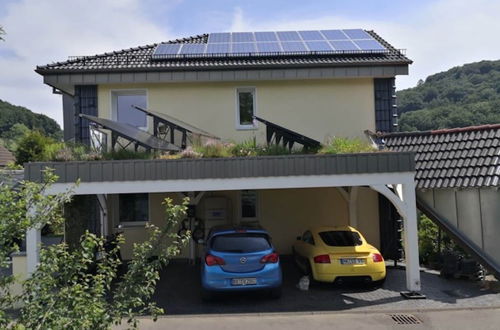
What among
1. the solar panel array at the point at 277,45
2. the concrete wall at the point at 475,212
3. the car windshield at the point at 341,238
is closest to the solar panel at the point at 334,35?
the solar panel array at the point at 277,45

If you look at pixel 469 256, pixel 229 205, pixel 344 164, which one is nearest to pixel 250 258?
pixel 344 164

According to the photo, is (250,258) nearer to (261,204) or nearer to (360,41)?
(261,204)

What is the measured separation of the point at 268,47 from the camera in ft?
45.1

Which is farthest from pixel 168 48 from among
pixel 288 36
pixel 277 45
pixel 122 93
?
pixel 288 36

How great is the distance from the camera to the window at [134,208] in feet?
43.5

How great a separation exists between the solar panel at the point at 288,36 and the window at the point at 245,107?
116 inches

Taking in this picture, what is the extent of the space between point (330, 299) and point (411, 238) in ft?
7.21

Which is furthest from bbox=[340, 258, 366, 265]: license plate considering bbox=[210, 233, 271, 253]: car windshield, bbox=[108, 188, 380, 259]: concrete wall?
bbox=[108, 188, 380, 259]: concrete wall

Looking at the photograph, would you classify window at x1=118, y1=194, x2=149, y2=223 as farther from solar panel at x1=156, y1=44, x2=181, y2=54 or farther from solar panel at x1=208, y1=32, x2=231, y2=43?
solar panel at x1=208, y1=32, x2=231, y2=43

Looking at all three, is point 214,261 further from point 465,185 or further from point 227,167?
point 465,185

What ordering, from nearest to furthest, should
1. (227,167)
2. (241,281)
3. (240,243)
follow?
(241,281)
(240,243)
(227,167)

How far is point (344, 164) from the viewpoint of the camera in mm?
8961

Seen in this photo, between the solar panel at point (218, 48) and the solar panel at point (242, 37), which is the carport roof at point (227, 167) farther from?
the solar panel at point (242, 37)

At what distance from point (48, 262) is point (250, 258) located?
5.45 metres
